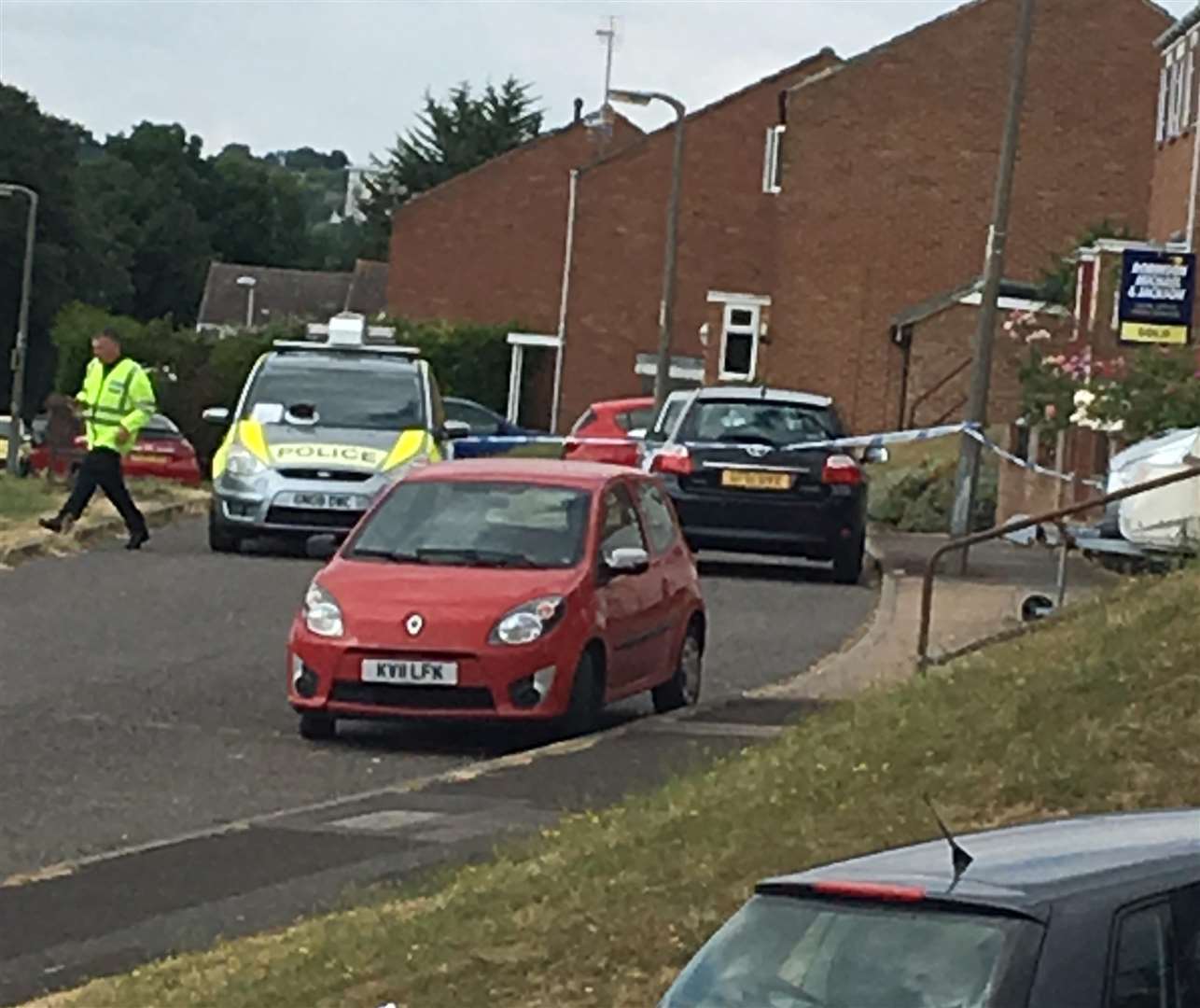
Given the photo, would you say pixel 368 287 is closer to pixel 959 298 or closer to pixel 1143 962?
pixel 959 298

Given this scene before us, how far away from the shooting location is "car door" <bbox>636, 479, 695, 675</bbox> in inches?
618

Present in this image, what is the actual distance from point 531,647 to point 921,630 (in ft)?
7.96

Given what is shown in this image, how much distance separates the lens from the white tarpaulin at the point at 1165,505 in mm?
17656

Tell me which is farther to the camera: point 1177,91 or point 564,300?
point 564,300

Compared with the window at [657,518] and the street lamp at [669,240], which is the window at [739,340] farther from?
the window at [657,518]

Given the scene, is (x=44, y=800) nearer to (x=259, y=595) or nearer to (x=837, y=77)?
(x=259, y=595)

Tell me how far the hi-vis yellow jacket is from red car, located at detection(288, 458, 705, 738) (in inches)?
326

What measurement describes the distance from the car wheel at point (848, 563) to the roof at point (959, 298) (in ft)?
52.3

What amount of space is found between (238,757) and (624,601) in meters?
2.28

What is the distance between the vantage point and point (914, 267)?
180ft

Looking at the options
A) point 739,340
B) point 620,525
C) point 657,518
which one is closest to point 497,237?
point 739,340

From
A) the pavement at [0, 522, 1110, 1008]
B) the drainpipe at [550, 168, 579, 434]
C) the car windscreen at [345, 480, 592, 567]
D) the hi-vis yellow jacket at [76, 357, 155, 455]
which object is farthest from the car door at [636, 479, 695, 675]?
the drainpipe at [550, 168, 579, 434]

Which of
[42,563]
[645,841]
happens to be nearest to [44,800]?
[645,841]

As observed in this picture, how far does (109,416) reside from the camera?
2425 centimetres
